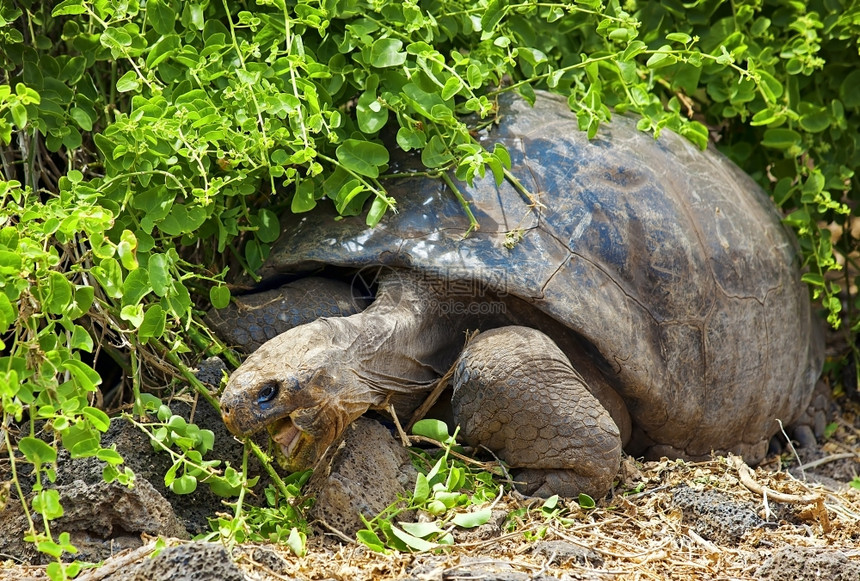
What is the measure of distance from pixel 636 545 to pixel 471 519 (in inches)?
22.1

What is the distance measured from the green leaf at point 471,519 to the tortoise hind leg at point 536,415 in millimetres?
418

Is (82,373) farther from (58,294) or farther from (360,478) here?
(360,478)

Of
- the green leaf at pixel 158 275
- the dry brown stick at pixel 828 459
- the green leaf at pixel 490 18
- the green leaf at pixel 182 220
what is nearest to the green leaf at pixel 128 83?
the green leaf at pixel 182 220

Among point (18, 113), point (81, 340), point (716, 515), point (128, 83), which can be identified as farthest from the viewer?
point (716, 515)

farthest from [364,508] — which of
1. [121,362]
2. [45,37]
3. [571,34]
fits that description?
[571,34]

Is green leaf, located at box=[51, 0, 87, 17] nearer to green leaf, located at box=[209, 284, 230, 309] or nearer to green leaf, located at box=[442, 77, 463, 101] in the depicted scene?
green leaf, located at box=[209, 284, 230, 309]

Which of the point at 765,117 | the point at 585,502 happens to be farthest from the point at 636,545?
the point at 765,117

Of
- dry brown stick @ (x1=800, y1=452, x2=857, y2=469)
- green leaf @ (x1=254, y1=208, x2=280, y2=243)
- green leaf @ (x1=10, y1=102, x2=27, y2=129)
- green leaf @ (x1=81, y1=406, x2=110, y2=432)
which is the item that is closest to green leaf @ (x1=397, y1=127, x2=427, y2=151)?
green leaf @ (x1=254, y1=208, x2=280, y2=243)

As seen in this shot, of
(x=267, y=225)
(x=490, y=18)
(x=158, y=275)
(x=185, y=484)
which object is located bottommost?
(x=185, y=484)

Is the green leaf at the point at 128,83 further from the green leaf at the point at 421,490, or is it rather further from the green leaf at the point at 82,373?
the green leaf at the point at 421,490

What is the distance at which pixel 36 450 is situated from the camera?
2494 millimetres

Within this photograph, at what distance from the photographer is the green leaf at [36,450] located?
8.13 ft

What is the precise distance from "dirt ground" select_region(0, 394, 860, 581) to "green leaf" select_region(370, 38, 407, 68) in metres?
1.64

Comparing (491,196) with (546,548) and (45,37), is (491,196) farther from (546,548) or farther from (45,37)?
(45,37)
